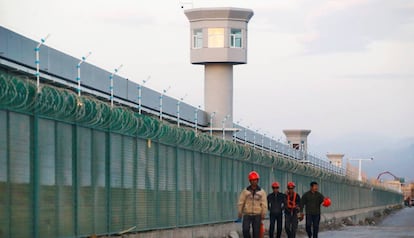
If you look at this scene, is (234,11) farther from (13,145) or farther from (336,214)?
(13,145)

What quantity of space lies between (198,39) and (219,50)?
4.23ft

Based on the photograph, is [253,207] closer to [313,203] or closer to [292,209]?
[292,209]

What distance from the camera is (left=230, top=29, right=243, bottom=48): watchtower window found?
55.3m

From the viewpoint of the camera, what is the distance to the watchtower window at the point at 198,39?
182 ft

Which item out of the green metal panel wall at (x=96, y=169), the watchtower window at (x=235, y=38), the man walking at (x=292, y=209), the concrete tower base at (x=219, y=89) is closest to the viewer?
the green metal panel wall at (x=96, y=169)

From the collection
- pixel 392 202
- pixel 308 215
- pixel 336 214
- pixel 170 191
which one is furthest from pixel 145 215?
pixel 392 202

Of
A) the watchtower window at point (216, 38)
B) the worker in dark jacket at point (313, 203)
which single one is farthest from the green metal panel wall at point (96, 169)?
the watchtower window at point (216, 38)

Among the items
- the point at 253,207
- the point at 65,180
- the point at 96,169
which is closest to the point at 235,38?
Result: the point at 253,207

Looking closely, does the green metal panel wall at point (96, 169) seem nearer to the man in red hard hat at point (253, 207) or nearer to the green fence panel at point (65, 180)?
the green fence panel at point (65, 180)

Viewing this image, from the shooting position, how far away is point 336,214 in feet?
201

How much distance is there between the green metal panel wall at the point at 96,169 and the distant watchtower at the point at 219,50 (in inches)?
803

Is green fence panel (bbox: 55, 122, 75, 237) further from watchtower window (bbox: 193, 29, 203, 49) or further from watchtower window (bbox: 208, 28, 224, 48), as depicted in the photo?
watchtower window (bbox: 193, 29, 203, 49)

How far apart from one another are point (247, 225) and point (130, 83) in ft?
25.7

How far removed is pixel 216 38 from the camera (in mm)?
55281
